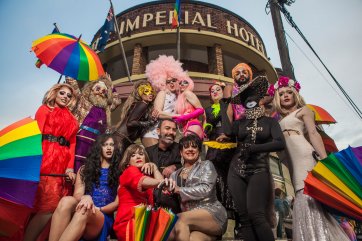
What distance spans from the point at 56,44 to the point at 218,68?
8596 millimetres

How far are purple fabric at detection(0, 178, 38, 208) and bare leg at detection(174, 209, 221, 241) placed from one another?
56.5 inches

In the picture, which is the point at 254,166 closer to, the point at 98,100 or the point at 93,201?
the point at 93,201

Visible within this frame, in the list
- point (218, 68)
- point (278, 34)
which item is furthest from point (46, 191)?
point (218, 68)

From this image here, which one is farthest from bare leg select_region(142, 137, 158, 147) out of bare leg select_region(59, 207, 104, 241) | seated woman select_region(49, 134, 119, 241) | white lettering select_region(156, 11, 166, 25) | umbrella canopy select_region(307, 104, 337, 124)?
white lettering select_region(156, 11, 166, 25)

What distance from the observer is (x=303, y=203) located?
2.48 m

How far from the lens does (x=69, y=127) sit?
131 inches

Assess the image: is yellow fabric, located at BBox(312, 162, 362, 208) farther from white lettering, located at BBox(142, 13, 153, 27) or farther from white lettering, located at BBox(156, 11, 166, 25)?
white lettering, located at BBox(142, 13, 153, 27)

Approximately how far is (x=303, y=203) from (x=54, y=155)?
8.79ft

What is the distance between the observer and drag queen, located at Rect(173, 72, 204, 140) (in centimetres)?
355

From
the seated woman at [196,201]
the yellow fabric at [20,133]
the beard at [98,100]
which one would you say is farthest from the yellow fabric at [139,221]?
the beard at [98,100]

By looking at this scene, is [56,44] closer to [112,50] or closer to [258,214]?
[258,214]

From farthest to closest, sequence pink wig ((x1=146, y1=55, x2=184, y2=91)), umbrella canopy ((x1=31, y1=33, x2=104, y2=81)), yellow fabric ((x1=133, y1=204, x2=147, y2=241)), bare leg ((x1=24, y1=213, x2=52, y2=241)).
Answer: pink wig ((x1=146, y1=55, x2=184, y2=91)), umbrella canopy ((x1=31, y1=33, x2=104, y2=81)), bare leg ((x1=24, y1=213, x2=52, y2=241)), yellow fabric ((x1=133, y1=204, x2=147, y2=241))

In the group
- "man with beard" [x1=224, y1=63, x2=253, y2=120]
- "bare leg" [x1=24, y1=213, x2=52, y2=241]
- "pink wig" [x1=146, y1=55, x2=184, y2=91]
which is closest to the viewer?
"bare leg" [x1=24, y1=213, x2=52, y2=241]

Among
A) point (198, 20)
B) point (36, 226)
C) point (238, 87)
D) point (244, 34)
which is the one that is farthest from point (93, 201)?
point (244, 34)
